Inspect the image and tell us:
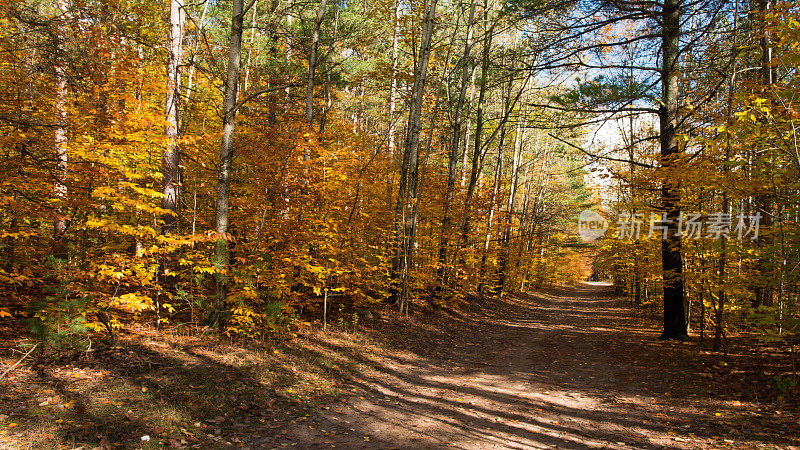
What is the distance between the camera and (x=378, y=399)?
5.74 metres

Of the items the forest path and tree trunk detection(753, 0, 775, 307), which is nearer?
the forest path

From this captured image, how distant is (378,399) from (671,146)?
9.30m

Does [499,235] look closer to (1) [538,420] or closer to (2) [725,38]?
(2) [725,38]

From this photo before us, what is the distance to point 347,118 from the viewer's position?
2630 cm

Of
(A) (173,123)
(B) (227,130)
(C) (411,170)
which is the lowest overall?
(B) (227,130)

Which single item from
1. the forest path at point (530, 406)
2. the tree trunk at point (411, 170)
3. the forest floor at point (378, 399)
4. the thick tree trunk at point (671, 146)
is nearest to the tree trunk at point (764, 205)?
the thick tree trunk at point (671, 146)

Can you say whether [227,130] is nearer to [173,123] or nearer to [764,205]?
[173,123]

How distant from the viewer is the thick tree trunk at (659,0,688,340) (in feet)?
29.8

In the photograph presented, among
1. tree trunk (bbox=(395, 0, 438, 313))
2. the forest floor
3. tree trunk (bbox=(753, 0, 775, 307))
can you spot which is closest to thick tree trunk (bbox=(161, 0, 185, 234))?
the forest floor

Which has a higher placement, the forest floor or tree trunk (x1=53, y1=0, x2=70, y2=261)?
tree trunk (x1=53, y1=0, x2=70, y2=261)

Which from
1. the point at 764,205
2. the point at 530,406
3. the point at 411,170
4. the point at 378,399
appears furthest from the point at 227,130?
the point at 764,205

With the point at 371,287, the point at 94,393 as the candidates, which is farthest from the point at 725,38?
the point at 94,393

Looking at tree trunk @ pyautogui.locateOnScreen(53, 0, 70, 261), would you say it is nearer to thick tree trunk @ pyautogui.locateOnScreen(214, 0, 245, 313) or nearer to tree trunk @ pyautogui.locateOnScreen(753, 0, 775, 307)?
thick tree trunk @ pyautogui.locateOnScreen(214, 0, 245, 313)

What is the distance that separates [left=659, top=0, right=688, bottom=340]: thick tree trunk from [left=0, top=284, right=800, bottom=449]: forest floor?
1437mm
